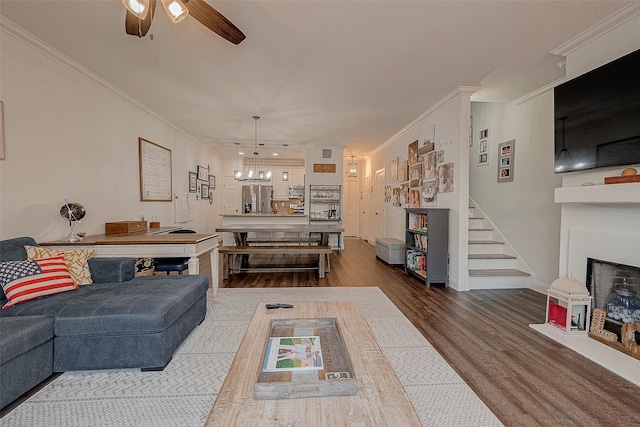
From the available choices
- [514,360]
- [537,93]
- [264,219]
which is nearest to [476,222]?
[537,93]

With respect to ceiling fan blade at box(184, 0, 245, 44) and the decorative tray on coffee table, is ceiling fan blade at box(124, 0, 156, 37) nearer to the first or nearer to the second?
ceiling fan blade at box(184, 0, 245, 44)

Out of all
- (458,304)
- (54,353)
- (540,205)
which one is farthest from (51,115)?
(540,205)

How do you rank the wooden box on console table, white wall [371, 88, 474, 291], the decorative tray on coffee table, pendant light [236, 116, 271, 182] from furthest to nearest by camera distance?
pendant light [236, 116, 271, 182]
white wall [371, 88, 474, 291]
the wooden box on console table
the decorative tray on coffee table

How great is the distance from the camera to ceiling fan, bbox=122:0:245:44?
157cm

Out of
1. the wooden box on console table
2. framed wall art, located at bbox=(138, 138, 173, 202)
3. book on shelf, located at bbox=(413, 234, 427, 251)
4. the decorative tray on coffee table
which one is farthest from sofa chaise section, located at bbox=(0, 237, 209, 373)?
book on shelf, located at bbox=(413, 234, 427, 251)

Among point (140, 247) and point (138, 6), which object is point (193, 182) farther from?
point (138, 6)

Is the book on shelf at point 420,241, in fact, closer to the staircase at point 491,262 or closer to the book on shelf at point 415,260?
the book on shelf at point 415,260

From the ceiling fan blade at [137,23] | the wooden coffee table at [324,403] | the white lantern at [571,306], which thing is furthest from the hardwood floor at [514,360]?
the ceiling fan blade at [137,23]

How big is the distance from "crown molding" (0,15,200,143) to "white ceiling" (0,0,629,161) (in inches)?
2.2

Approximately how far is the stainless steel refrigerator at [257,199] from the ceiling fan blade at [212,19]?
708 cm

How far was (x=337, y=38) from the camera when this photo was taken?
2637 millimetres

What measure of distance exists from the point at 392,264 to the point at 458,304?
80.4 inches

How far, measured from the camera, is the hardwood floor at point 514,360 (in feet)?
5.34

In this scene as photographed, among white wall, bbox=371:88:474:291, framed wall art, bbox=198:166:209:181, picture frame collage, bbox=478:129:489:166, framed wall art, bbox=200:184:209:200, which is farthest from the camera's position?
framed wall art, bbox=200:184:209:200
